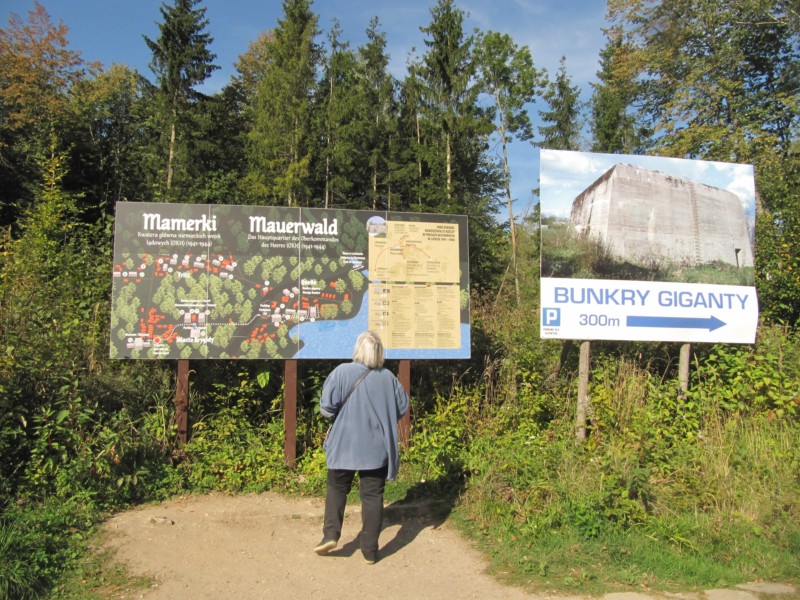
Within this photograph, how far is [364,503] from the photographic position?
187 inches

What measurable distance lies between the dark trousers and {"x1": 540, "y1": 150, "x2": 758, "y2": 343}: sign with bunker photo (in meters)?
2.93

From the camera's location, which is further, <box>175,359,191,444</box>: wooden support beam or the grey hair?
<box>175,359,191,444</box>: wooden support beam

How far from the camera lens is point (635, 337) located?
7.00m

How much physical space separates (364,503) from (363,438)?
1.69 feet

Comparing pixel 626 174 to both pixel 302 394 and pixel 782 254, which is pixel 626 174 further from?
pixel 302 394

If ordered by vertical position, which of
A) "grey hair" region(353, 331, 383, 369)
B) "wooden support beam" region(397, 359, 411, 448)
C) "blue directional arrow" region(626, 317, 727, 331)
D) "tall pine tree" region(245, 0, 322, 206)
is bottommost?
"wooden support beam" region(397, 359, 411, 448)

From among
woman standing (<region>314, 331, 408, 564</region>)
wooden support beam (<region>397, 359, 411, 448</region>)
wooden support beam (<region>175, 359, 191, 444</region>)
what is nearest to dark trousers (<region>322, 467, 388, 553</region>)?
woman standing (<region>314, 331, 408, 564</region>)

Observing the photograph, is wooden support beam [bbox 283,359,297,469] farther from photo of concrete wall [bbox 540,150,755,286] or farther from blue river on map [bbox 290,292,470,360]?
photo of concrete wall [bbox 540,150,755,286]

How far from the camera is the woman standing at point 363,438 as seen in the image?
185 inches

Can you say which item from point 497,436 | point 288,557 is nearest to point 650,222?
point 497,436

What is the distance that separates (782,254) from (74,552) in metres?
9.28

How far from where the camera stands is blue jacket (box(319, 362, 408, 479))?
Answer: 15.4ft

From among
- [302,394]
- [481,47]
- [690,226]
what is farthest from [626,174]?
[481,47]

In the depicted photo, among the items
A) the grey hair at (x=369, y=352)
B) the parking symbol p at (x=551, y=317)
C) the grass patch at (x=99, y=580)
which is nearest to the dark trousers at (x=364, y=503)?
the grey hair at (x=369, y=352)
